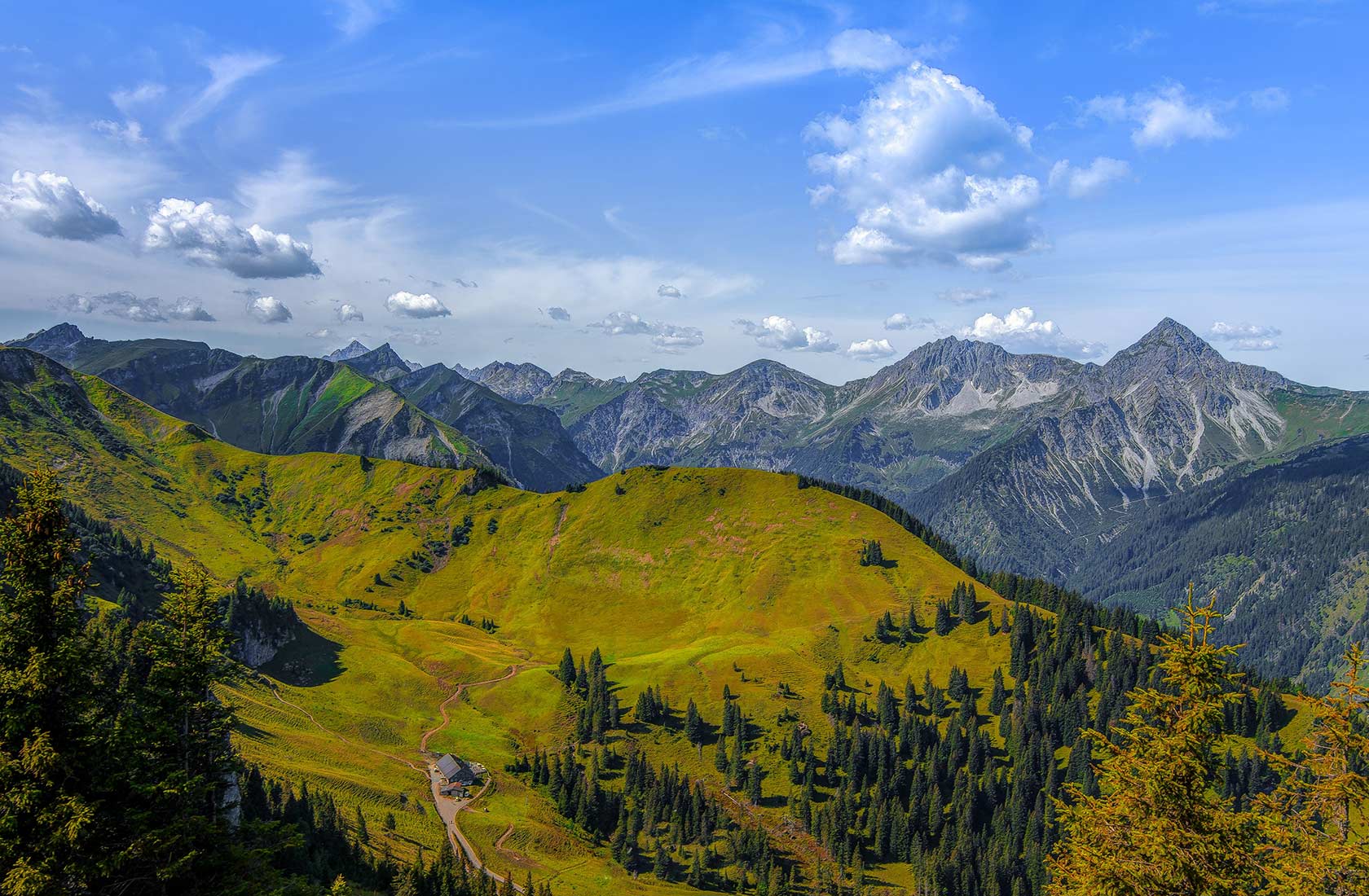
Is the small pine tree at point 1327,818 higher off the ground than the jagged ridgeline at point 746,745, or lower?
higher

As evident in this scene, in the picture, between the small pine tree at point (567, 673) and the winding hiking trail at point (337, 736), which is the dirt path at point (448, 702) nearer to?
the winding hiking trail at point (337, 736)

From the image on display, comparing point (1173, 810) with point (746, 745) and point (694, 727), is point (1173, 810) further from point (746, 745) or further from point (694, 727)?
point (694, 727)

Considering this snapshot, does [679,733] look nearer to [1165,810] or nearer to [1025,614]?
[1025,614]

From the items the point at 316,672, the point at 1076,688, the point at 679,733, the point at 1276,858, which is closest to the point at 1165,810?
the point at 1276,858

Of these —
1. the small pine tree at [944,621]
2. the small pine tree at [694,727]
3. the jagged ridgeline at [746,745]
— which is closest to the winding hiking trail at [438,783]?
the jagged ridgeline at [746,745]

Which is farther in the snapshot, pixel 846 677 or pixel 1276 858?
pixel 846 677

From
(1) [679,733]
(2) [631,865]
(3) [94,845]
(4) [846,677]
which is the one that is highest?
(3) [94,845]

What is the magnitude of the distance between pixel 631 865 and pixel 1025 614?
116737 mm

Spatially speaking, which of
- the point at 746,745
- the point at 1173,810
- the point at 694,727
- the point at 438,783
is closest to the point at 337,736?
the point at 438,783

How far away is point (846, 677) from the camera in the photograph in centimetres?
18450

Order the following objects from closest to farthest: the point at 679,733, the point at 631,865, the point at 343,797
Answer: the point at 343,797, the point at 631,865, the point at 679,733

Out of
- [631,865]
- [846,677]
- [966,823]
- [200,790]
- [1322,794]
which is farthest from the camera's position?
[846,677]

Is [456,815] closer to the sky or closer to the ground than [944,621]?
closer to the ground

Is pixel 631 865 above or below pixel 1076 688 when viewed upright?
below
